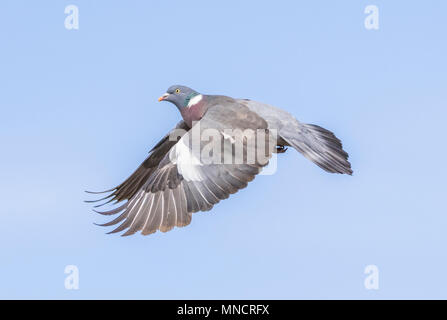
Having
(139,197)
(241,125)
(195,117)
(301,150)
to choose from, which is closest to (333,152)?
(301,150)

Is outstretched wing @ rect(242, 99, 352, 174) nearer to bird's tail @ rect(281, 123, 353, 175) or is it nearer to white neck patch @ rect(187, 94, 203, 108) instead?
bird's tail @ rect(281, 123, 353, 175)

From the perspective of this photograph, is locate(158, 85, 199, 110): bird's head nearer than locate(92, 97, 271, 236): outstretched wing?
No

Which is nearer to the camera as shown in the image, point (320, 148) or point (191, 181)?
point (191, 181)

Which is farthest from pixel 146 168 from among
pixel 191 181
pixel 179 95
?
pixel 191 181

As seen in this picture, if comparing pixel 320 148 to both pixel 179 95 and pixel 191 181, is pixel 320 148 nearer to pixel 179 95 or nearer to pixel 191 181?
pixel 191 181

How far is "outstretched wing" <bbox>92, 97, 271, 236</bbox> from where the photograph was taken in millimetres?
10516

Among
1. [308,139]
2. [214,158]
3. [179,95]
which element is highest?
[179,95]

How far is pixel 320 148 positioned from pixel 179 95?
2545mm

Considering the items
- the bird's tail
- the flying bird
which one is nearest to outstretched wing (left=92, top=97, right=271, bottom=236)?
the flying bird

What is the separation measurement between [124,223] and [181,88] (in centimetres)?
290

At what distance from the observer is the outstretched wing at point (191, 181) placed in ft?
34.5

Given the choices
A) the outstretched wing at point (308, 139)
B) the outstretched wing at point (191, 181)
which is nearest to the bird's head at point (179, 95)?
the outstretched wing at point (308, 139)

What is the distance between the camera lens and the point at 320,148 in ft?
38.6

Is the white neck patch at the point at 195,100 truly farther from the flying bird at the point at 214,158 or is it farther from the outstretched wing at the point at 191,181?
the outstretched wing at the point at 191,181
